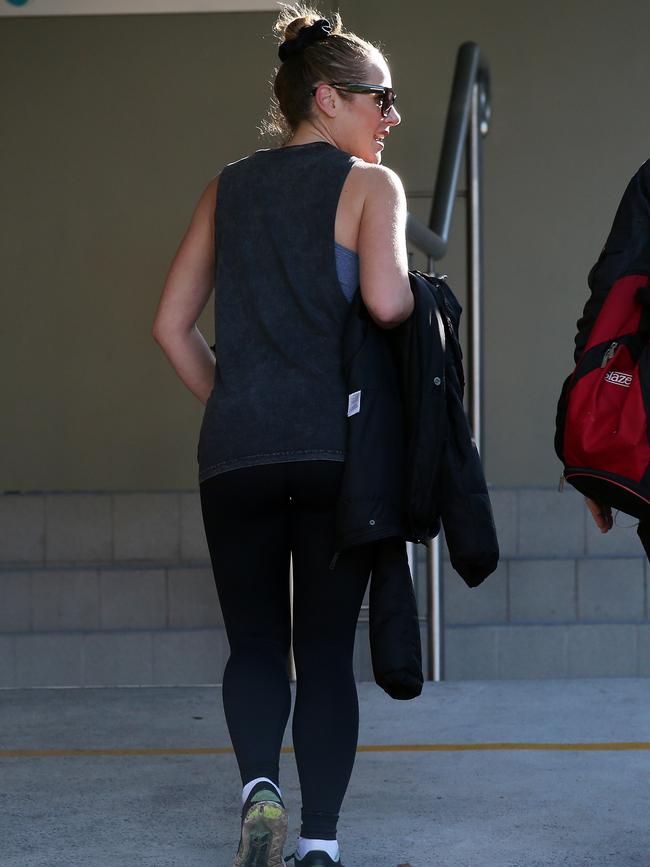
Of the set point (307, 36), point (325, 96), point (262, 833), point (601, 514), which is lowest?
point (262, 833)

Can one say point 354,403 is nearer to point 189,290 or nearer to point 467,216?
point 189,290

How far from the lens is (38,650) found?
4371 millimetres

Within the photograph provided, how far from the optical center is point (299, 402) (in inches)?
83.5

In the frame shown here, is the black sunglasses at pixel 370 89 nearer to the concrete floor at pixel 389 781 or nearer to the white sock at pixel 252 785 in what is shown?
the white sock at pixel 252 785

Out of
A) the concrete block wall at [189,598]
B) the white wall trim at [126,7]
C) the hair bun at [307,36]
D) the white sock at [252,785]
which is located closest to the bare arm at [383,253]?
the hair bun at [307,36]

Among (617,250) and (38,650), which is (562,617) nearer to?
(38,650)

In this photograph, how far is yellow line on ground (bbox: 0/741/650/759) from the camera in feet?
10.8

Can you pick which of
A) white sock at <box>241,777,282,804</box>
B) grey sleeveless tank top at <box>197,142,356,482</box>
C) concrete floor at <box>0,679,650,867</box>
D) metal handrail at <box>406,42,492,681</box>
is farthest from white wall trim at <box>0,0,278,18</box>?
white sock at <box>241,777,282,804</box>

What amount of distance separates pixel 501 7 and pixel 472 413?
7.30ft

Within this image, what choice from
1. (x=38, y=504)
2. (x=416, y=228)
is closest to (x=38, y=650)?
(x=38, y=504)

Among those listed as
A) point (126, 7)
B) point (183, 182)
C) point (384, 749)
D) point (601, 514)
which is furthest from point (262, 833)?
point (126, 7)

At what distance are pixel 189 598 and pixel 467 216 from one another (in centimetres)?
156

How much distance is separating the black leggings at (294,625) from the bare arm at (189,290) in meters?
0.28

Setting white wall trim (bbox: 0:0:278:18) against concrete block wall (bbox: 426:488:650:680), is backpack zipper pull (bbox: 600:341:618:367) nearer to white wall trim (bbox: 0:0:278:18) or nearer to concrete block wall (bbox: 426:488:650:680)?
concrete block wall (bbox: 426:488:650:680)
